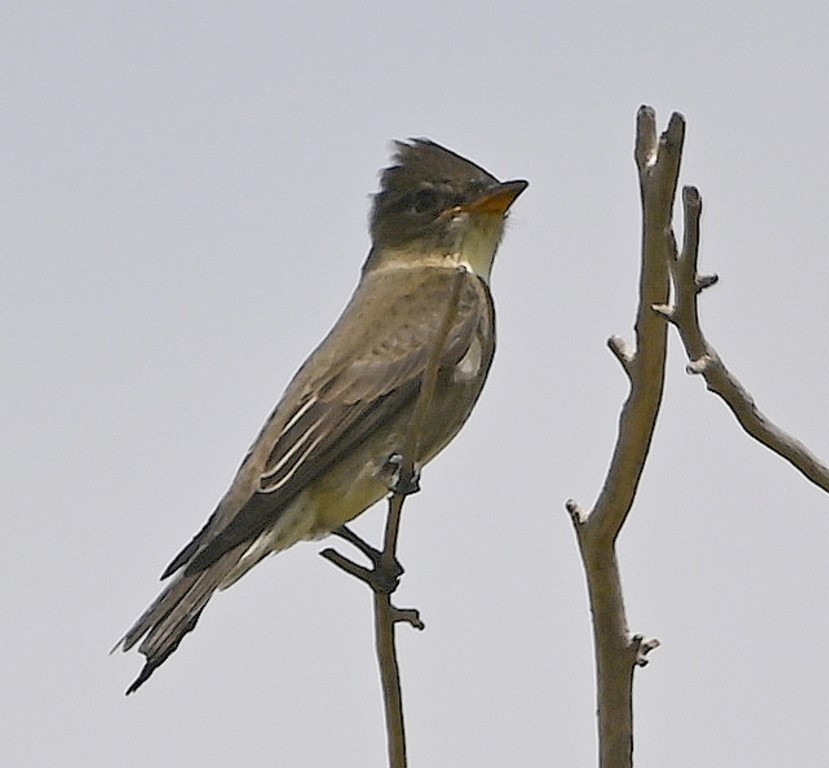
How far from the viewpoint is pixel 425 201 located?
7.89 m

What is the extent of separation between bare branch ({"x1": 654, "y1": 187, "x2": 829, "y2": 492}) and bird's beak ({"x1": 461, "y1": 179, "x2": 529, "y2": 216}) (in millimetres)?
4022

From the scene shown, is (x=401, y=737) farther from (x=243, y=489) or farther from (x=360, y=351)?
(x=360, y=351)

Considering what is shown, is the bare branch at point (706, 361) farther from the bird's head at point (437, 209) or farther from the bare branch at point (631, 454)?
the bird's head at point (437, 209)

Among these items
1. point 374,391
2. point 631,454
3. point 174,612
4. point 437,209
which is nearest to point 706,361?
point 631,454

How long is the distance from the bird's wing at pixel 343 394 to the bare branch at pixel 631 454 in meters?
2.52

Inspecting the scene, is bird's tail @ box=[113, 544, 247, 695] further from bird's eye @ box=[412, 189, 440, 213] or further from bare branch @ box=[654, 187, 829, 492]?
bird's eye @ box=[412, 189, 440, 213]

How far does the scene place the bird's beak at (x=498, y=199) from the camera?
24.2 feet

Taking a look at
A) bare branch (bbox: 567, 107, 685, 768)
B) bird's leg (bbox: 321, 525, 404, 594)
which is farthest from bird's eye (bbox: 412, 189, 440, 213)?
bare branch (bbox: 567, 107, 685, 768)

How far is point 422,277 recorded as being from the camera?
7.50 m

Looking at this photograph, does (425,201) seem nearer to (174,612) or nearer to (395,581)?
(174,612)

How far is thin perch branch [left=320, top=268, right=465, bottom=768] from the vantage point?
10.5 feet

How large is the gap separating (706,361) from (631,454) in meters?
0.23

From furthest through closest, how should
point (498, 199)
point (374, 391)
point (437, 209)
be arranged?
1. point (437, 209)
2. point (498, 199)
3. point (374, 391)

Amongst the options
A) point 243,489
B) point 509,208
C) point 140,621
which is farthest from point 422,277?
point 140,621
